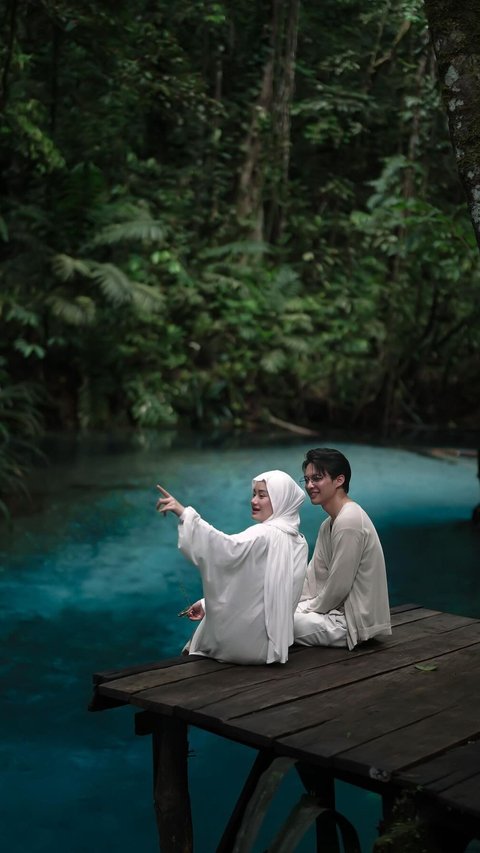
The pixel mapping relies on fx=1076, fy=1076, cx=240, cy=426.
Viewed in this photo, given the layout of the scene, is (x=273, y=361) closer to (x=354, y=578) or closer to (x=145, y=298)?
(x=145, y=298)

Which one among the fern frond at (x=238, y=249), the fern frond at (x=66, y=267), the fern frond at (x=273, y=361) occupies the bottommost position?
the fern frond at (x=273, y=361)

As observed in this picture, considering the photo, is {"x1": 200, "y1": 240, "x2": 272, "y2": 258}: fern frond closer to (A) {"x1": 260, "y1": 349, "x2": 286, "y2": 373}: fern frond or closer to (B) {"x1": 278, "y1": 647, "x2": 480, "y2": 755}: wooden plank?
(A) {"x1": 260, "y1": 349, "x2": 286, "y2": 373}: fern frond

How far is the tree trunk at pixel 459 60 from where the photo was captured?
11.8ft

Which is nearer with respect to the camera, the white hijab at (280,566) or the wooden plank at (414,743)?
the wooden plank at (414,743)

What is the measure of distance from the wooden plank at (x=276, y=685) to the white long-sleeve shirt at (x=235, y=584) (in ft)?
0.43

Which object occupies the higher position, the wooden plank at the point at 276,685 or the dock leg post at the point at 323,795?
the wooden plank at the point at 276,685

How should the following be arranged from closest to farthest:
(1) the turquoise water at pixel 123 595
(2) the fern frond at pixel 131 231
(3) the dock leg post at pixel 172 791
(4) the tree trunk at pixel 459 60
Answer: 1. (4) the tree trunk at pixel 459 60
2. (3) the dock leg post at pixel 172 791
3. (1) the turquoise water at pixel 123 595
4. (2) the fern frond at pixel 131 231

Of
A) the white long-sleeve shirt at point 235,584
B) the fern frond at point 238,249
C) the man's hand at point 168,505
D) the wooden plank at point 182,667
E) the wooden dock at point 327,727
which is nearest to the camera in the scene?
the wooden dock at point 327,727

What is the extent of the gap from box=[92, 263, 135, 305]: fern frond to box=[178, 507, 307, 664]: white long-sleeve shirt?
46.4 ft

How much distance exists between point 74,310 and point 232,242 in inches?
181

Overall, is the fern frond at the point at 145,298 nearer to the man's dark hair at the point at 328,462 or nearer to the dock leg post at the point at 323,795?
the man's dark hair at the point at 328,462

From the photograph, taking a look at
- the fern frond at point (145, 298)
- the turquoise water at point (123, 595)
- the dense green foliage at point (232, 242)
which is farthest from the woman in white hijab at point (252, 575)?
the fern frond at point (145, 298)

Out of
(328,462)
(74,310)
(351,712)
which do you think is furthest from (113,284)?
(351,712)

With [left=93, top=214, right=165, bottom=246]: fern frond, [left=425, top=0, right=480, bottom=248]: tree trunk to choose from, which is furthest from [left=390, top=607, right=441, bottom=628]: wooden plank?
[left=93, top=214, right=165, bottom=246]: fern frond
